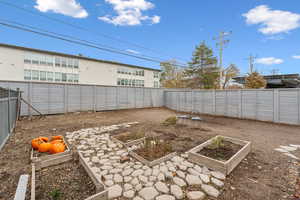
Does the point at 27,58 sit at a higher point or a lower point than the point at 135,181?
higher

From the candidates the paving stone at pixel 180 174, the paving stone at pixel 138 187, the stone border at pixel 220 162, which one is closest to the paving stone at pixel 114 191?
the paving stone at pixel 138 187

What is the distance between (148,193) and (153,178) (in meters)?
0.32

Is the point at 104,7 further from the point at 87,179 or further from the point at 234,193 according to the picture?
the point at 234,193

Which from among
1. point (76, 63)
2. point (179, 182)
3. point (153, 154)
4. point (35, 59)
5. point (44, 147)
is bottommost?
point (179, 182)

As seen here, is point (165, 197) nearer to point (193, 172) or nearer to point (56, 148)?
point (193, 172)

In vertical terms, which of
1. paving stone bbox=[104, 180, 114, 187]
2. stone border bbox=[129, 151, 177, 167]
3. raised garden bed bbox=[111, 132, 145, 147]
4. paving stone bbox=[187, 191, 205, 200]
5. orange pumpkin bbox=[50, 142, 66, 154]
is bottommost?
paving stone bbox=[187, 191, 205, 200]

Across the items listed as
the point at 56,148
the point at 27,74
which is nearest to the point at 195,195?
the point at 56,148

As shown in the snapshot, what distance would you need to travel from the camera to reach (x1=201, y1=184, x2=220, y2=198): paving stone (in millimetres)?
1677

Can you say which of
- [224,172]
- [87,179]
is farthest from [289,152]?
[87,179]

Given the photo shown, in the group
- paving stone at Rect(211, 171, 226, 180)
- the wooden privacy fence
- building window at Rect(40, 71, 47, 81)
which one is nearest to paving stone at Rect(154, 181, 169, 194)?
paving stone at Rect(211, 171, 226, 180)

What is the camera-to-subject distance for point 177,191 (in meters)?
1.73

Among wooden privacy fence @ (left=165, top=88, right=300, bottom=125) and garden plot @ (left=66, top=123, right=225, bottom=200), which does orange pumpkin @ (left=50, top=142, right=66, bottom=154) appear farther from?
wooden privacy fence @ (left=165, top=88, right=300, bottom=125)

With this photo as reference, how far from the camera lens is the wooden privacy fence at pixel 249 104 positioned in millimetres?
5816

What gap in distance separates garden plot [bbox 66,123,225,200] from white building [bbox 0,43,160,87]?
15.4 metres
